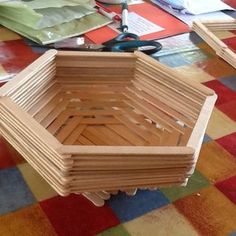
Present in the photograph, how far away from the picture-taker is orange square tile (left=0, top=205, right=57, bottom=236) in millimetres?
352

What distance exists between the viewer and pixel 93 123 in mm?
477

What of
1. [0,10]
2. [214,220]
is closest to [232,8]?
[0,10]

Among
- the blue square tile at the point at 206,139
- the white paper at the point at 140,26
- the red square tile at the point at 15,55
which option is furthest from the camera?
the white paper at the point at 140,26

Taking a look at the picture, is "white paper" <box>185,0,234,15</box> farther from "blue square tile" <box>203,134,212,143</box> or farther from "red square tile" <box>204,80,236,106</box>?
"blue square tile" <box>203,134,212,143</box>

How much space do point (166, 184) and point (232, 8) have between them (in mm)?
745

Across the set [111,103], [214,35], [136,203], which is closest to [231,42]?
[214,35]

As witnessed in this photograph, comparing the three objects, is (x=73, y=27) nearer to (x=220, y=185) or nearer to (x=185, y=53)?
(x=185, y=53)

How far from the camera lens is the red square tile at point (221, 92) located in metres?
0.60

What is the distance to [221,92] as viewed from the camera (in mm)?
624

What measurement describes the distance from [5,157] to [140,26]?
1.52 feet

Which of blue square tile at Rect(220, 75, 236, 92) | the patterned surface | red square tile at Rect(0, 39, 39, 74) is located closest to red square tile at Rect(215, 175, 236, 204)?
the patterned surface

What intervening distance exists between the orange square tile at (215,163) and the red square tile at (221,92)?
120mm

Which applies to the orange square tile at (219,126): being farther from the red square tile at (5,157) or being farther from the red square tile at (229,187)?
the red square tile at (5,157)

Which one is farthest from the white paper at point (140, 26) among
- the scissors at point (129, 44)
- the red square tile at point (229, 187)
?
the red square tile at point (229, 187)
